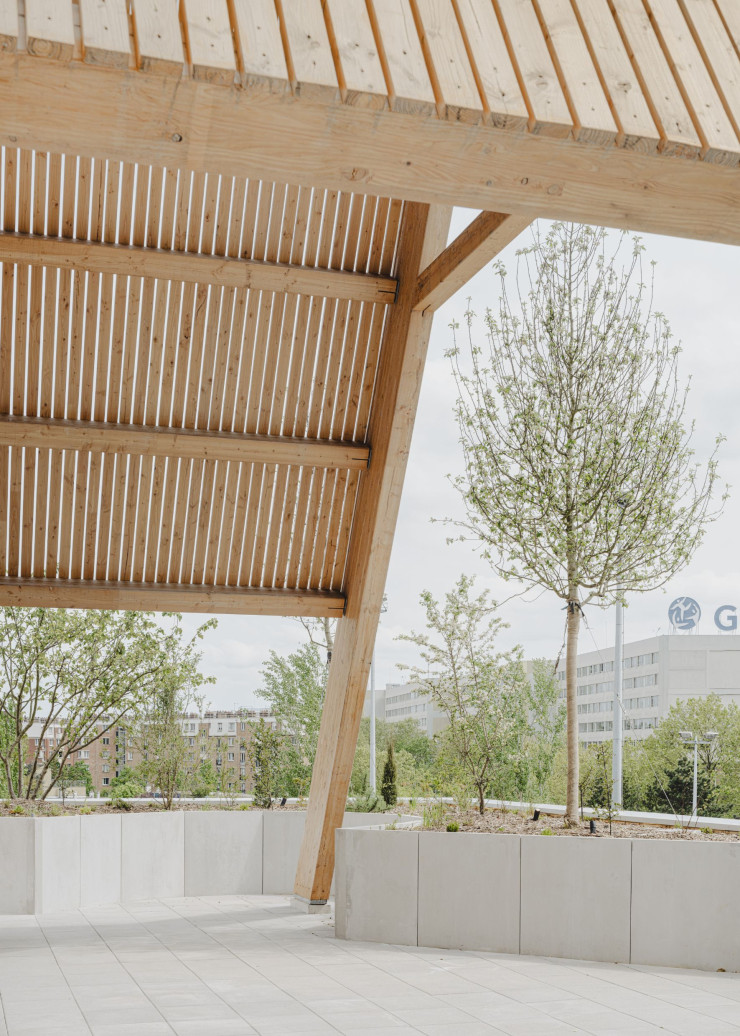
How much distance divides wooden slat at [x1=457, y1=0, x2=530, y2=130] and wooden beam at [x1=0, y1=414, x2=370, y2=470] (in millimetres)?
4957

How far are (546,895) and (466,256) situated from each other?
3859 mm

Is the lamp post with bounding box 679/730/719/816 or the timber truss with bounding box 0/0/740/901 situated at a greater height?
the timber truss with bounding box 0/0/740/901

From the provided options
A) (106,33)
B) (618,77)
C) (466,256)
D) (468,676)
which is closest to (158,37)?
(106,33)

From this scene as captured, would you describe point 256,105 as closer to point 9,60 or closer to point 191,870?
point 9,60

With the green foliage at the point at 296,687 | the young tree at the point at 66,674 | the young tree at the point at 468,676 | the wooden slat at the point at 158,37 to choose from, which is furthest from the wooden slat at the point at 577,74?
the green foliage at the point at 296,687

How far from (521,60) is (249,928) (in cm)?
659

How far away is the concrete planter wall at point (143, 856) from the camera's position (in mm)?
8438

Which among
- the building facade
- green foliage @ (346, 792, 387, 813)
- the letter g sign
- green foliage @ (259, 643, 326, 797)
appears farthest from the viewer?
the letter g sign

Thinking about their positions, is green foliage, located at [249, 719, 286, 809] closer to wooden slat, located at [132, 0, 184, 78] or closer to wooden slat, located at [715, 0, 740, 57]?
wooden slat, located at [715, 0, 740, 57]

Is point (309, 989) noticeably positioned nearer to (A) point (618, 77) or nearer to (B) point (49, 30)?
(A) point (618, 77)

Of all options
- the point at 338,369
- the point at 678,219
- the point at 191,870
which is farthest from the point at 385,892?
the point at 678,219

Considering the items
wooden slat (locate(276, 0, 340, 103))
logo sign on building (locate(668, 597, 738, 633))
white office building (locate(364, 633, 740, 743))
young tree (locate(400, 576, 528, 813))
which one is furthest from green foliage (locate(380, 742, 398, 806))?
white office building (locate(364, 633, 740, 743))

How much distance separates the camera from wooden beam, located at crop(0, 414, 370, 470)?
7375 mm

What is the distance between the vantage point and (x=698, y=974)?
20.3 ft
